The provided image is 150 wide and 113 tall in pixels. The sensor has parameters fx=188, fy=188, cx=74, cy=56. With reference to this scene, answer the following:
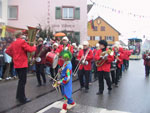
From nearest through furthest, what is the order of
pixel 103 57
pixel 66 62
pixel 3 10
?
1. pixel 66 62
2. pixel 103 57
3. pixel 3 10

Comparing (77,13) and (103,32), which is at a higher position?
(103,32)

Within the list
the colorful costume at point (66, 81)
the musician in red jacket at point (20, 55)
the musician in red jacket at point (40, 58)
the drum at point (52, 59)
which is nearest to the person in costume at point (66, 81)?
the colorful costume at point (66, 81)

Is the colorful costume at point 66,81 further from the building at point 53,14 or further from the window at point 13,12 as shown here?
the window at point 13,12

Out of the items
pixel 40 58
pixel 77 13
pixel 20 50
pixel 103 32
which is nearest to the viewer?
pixel 20 50

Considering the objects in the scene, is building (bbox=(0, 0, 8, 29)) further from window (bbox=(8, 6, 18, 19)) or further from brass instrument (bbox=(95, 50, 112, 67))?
brass instrument (bbox=(95, 50, 112, 67))

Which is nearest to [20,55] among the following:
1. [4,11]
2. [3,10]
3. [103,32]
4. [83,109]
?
[83,109]

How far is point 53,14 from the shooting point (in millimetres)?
22188

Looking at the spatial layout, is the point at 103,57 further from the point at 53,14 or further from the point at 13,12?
the point at 13,12

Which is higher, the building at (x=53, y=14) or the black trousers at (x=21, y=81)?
the building at (x=53, y=14)

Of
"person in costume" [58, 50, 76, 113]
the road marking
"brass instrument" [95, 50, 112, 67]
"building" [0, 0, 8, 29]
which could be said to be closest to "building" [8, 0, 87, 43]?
"building" [0, 0, 8, 29]

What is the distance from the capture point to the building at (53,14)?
72.0 feet

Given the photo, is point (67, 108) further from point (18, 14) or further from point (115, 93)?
point (18, 14)

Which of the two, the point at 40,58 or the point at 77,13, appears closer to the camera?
the point at 40,58

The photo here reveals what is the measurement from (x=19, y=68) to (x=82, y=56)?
2.61 metres
